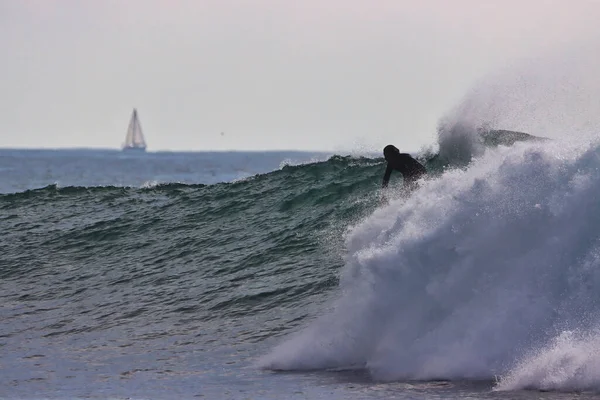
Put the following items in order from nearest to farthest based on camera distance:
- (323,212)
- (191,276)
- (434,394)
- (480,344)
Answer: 1. (434,394)
2. (480,344)
3. (191,276)
4. (323,212)

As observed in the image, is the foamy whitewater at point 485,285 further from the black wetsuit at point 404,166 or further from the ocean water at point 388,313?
the black wetsuit at point 404,166

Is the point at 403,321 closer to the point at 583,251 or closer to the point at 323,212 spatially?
the point at 583,251

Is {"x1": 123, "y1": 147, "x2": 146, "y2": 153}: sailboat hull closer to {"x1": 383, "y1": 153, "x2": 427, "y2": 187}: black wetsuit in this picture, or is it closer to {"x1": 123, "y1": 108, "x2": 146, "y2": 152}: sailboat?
{"x1": 123, "y1": 108, "x2": 146, "y2": 152}: sailboat

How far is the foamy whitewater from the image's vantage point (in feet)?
34.6

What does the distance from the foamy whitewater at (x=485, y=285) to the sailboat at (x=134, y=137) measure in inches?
5047

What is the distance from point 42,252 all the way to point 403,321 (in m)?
11.9

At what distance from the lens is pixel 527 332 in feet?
35.0

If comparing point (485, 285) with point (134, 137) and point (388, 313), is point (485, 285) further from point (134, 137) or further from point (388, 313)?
point (134, 137)

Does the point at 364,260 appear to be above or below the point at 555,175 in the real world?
below

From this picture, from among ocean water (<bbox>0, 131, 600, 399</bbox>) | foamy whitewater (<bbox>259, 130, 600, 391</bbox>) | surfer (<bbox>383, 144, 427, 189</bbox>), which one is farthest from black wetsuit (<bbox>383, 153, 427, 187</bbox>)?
Result: foamy whitewater (<bbox>259, 130, 600, 391</bbox>)

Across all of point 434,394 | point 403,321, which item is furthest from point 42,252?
point 434,394

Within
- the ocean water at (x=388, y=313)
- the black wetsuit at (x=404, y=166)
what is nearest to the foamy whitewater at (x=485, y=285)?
the ocean water at (x=388, y=313)

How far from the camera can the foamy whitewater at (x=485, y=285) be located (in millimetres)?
10531

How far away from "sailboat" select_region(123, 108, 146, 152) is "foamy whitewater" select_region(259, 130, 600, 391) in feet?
421
